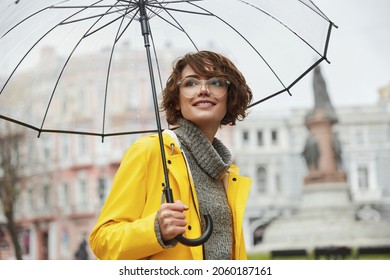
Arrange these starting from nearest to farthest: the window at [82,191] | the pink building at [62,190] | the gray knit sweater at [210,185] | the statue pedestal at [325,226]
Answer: the gray knit sweater at [210,185]
the statue pedestal at [325,226]
the pink building at [62,190]
the window at [82,191]

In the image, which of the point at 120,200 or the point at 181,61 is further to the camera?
the point at 181,61

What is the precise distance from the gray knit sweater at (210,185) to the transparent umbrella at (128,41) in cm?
40

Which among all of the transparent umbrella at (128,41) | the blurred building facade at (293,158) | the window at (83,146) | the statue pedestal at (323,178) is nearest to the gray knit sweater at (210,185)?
the transparent umbrella at (128,41)

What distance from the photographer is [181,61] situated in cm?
206

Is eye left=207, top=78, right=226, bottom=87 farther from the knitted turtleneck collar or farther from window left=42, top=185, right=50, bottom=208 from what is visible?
window left=42, top=185, right=50, bottom=208

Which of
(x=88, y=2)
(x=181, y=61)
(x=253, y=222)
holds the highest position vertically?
(x=88, y=2)

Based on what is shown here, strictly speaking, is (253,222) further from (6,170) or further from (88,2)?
(88,2)

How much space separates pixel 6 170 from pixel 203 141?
589 inches

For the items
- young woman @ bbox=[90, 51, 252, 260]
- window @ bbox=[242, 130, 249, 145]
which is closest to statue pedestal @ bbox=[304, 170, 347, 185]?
window @ bbox=[242, 130, 249, 145]

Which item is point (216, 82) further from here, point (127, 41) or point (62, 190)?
point (62, 190)

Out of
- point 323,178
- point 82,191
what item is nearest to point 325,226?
point 323,178

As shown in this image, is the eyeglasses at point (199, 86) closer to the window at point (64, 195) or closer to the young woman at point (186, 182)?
the young woman at point (186, 182)

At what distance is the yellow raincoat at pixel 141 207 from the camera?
72.5 inches
